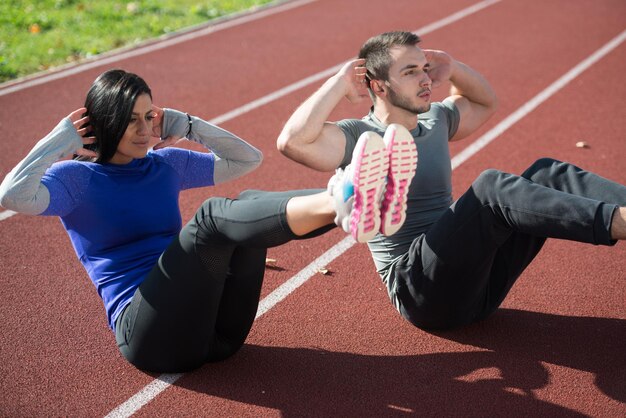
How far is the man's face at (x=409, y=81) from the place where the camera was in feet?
14.4

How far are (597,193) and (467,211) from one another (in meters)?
0.66

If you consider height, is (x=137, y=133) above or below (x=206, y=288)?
above

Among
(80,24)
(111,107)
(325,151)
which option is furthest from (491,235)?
(80,24)

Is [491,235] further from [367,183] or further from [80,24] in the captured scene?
[80,24]

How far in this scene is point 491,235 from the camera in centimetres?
374

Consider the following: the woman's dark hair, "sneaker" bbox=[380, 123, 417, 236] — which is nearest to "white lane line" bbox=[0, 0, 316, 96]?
the woman's dark hair

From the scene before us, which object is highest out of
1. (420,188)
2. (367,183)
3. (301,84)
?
(367,183)

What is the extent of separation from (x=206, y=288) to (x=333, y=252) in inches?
76.3

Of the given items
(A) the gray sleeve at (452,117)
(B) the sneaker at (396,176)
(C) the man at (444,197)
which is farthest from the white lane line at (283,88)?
(B) the sneaker at (396,176)

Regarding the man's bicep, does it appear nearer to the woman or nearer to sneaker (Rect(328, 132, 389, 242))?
the woman

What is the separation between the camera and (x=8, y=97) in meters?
8.68

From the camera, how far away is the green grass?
9977 mm

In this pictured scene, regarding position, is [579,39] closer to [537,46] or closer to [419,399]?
[537,46]

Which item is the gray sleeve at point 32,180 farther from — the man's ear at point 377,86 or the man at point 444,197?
the man's ear at point 377,86
